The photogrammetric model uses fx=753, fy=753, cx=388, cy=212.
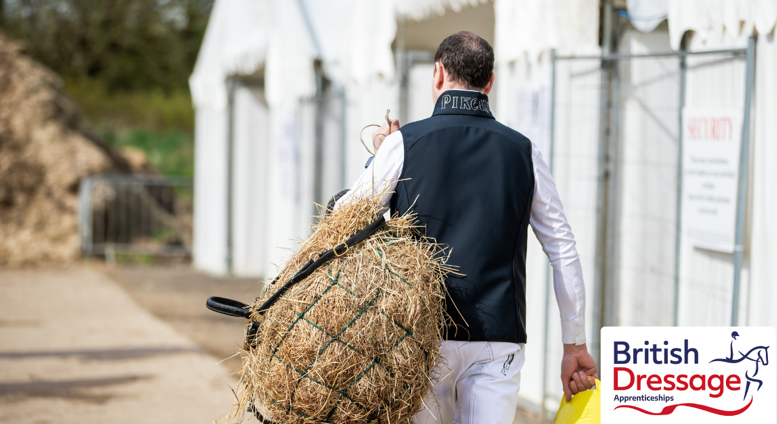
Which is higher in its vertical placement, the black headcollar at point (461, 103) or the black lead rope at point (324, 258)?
the black headcollar at point (461, 103)

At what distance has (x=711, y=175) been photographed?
402cm

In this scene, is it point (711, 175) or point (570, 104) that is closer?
point (711, 175)

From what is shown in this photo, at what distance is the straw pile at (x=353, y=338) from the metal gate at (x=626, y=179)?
268 centimetres

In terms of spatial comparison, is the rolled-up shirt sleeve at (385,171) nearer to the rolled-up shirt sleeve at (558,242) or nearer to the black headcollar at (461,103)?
the black headcollar at (461,103)

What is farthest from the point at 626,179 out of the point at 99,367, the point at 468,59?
the point at 99,367

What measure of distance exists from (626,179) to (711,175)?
85 centimetres

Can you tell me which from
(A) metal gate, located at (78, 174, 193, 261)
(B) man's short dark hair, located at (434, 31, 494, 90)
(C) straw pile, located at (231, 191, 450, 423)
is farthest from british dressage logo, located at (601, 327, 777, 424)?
(A) metal gate, located at (78, 174, 193, 261)

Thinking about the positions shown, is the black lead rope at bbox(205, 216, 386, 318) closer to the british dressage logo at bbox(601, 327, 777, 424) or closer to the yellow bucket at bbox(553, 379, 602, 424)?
the british dressage logo at bbox(601, 327, 777, 424)

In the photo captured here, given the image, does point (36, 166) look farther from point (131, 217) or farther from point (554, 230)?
point (554, 230)

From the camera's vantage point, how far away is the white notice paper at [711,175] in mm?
3822

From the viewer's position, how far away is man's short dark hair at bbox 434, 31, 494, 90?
95.6 inches

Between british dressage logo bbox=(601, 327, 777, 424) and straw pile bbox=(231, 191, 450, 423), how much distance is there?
61cm

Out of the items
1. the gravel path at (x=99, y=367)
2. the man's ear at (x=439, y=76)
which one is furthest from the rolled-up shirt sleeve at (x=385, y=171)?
the gravel path at (x=99, y=367)

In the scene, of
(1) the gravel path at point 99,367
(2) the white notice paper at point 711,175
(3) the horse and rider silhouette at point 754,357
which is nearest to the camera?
(3) the horse and rider silhouette at point 754,357
